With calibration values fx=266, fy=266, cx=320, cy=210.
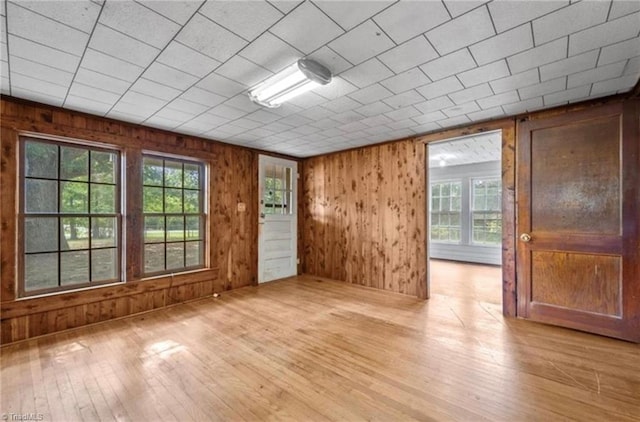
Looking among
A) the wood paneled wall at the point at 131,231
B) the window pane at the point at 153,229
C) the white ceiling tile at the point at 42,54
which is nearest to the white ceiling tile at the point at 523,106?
the wood paneled wall at the point at 131,231

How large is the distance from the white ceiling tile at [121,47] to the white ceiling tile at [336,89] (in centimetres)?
129

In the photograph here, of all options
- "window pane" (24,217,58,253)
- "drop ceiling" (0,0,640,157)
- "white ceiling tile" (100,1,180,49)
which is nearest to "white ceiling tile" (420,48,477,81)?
"drop ceiling" (0,0,640,157)

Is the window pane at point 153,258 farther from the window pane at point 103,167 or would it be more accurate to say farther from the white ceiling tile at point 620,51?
the white ceiling tile at point 620,51

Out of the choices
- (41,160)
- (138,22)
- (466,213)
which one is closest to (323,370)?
(138,22)

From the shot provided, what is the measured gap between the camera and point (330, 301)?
3.78 meters

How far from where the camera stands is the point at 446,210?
23.6 ft

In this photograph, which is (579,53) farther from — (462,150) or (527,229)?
(462,150)

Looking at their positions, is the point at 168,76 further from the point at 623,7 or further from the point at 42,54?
the point at 623,7

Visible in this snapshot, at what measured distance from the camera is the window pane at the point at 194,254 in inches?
155

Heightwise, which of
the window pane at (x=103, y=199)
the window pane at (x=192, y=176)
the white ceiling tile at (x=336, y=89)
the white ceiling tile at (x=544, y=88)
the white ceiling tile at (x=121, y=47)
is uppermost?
the white ceiling tile at (x=544, y=88)

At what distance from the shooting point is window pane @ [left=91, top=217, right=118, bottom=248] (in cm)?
311

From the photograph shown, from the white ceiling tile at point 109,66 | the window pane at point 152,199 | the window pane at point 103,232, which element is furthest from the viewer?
the window pane at point 152,199

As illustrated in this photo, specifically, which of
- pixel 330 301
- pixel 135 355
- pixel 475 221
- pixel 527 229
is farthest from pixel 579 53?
pixel 475 221

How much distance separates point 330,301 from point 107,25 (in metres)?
3.54
